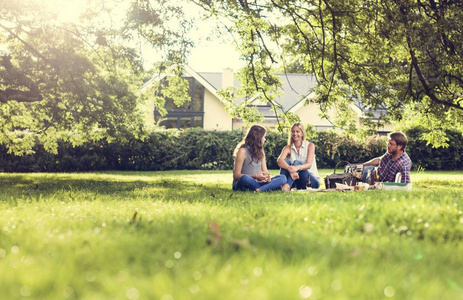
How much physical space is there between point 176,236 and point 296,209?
66.7 inches

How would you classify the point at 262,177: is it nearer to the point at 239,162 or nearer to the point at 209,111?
the point at 239,162

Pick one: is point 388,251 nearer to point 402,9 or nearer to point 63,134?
point 402,9

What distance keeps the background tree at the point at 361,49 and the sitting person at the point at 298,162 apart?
121 inches

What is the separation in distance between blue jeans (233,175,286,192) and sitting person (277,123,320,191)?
430 mm

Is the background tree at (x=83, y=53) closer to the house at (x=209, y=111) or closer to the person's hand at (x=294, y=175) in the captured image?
the person's hand at (x=294, y=175)

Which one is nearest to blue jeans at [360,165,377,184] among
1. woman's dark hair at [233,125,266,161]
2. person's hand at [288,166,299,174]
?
person's hand at [288,166,299,174]

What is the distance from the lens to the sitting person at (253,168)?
9414 millimetres

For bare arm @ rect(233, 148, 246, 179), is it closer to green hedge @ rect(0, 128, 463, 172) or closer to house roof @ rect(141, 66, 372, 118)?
green hedge @ rect(0, 128, 463, 172)

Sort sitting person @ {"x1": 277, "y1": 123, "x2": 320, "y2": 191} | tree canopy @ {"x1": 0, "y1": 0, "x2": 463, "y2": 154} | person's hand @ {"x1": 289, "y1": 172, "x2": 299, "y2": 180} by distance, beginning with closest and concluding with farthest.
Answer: person's hand @ {"x1": 289, "y1": 172, "x2": 299, "y2": 180} < sitting person @ {"x1": 277, "y1": 123, "x2": 320, "y2": 191} < tree canopy @ {"x1": 0, "y1": 0, "x2": 463, "y2": 154}

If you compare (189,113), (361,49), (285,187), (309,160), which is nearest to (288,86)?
(189,113)

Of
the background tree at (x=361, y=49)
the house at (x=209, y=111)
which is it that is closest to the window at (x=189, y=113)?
the house at (x=209, y=111)

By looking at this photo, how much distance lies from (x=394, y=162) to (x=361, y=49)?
5.34m

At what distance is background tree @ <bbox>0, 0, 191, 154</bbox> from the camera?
42.8ft

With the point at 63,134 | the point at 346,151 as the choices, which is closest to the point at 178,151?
the point at 63,134
